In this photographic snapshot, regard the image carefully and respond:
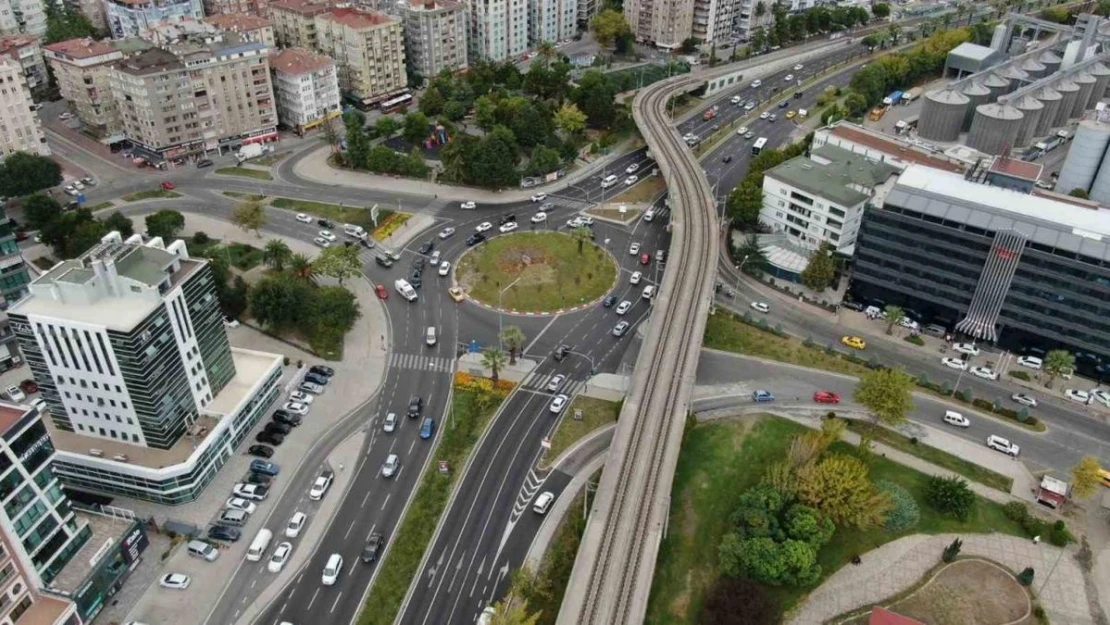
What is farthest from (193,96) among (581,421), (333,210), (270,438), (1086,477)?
(1086,477)

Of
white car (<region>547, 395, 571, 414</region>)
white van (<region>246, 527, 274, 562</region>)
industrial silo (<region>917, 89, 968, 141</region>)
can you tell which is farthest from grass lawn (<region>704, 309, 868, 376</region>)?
industrial silo (<region>917, 89, 968, 141</region>)

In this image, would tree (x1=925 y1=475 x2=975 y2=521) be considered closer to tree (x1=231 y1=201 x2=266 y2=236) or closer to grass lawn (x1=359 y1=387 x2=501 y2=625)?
grass lawn (x1=359 y1=387 x2=501 y2=625)

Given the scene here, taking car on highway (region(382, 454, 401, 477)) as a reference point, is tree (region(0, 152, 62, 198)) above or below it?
above

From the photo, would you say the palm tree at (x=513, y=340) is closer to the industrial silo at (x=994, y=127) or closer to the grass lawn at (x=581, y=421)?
the grass lawn at (x=581, y=421)

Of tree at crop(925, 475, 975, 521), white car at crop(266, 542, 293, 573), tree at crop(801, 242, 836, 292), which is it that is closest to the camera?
white car at crop(266, 542, 293, 573)

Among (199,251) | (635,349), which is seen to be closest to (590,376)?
(635,349)

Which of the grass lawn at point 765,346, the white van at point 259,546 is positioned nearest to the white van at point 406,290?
the grass lawn at point 765,346

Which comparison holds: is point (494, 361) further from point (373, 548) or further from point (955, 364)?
point (955, 364)
